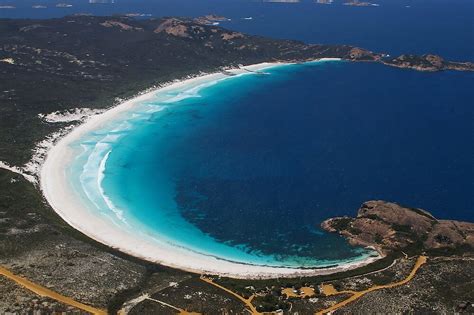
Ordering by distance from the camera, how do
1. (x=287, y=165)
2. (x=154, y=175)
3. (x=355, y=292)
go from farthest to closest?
1. (x=287, y=165)
2. (x=154, y=175)
3. (x=355, y=292)

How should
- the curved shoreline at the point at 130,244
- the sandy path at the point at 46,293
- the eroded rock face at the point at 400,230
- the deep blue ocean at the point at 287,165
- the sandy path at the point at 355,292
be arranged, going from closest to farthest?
the sandy path at the point at 46,293 → the sandy path at the point at 355,292 → the curved shoreline at the point at 130,244 → the eroded rock face at the point at 400,230 → the deep blue ocean at the point at 287,165

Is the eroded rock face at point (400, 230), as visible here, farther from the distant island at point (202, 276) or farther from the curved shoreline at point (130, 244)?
the curved shoreline at point (130, 244)

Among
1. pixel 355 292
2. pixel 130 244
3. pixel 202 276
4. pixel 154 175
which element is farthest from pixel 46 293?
pixel 154 175

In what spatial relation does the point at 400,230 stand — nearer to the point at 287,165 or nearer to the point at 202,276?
the point at 202,276

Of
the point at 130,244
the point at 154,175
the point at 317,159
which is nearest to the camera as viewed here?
the point at 130,244

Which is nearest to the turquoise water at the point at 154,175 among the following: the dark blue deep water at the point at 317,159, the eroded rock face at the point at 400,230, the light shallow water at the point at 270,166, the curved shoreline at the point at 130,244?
the light shallow water at the point at 270,166

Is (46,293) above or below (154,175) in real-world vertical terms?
above

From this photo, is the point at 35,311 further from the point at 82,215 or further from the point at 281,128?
the point at 281,128
